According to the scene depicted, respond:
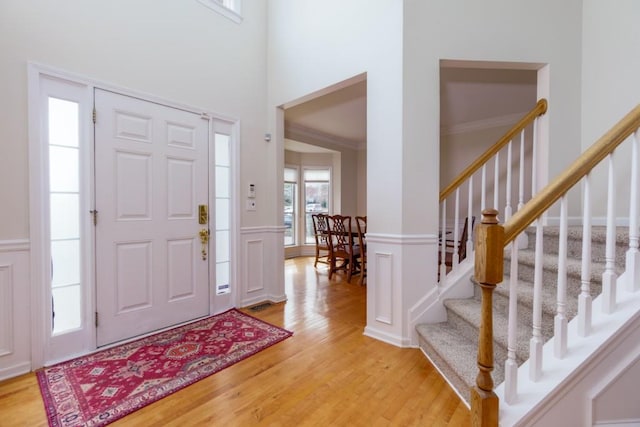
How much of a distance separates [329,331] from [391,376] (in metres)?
0.80

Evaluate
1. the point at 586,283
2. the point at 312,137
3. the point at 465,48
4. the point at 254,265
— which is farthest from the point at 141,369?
the point at 312,137

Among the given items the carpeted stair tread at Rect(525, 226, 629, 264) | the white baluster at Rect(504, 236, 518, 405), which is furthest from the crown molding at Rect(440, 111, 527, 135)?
the white baluster at Rect(504, 236, 518, 405)

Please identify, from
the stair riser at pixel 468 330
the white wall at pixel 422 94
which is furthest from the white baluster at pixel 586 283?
the white wall at pixel 422 94

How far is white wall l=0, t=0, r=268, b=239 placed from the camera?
1.89 m

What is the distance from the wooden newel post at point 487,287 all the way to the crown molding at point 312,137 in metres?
4.42

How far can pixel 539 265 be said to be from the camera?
1.21m

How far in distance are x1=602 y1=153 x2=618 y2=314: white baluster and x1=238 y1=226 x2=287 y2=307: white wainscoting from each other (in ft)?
9.33

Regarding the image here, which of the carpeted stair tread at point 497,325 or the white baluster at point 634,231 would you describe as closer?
the white baluster at point 634,231

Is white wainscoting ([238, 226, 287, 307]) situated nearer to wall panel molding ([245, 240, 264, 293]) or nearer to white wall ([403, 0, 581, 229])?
wall panel molding ([245, 240, 264, 293])

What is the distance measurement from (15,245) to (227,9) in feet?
9.30

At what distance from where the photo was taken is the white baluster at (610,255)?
3.98 ft

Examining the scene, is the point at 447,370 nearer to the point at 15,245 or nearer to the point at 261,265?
the point at 261,265

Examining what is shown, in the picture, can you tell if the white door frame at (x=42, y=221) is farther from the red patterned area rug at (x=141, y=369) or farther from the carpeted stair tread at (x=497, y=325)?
the carpeted stair tread at (x=497, y=325)

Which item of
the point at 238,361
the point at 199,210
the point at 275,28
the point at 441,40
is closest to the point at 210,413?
the point at 238,361
